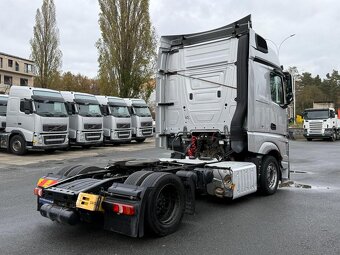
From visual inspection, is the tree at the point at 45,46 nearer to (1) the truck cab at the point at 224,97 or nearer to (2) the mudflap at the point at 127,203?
(1) the truck cab at the point at 224,97

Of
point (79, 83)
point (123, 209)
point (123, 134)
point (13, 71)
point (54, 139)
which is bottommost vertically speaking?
point (123, 209)

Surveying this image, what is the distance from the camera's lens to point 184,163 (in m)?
6.59

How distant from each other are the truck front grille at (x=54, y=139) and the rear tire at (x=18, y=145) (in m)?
1.03

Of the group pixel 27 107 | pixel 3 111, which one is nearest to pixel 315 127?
pixel 27 107

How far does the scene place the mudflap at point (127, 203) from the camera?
14.4ft

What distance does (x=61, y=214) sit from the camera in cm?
451

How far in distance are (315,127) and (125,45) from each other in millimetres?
17529

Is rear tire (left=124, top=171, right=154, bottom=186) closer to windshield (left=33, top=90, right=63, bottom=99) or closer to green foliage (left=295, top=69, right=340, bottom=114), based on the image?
windshield (left=33, top=90, right=63, bottom=99)

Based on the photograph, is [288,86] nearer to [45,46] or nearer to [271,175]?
[271,175]

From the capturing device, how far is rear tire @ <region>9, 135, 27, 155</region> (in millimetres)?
16828

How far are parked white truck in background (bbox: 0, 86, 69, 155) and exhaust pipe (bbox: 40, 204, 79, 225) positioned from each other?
1244 cm

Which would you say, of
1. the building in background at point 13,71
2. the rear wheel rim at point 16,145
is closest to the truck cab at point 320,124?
the rear wheel rim at point 16,145

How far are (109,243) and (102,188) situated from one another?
720 millimetres

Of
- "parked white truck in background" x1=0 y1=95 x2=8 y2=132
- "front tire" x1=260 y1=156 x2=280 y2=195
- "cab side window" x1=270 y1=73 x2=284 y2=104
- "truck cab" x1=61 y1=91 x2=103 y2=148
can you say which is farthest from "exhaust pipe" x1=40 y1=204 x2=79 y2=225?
"parked white truck in background" x1=0 y1=95 x2=8 y2=132
